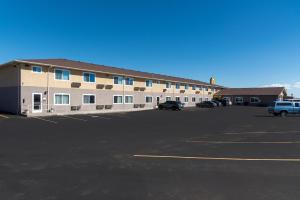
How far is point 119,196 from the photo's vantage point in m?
5.46

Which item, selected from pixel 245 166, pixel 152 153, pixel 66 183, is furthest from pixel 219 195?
pixel 152 153

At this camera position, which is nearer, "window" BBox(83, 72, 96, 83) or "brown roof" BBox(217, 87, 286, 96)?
"window" BBox(83, 72, 96, 83)

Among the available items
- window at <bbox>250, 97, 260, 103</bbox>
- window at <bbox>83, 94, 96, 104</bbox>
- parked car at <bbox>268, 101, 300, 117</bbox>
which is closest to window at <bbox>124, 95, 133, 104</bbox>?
window at <bbox>83, 94, 96, 104</bbox>

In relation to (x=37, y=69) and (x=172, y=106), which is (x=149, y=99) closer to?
(x=172, y=106)

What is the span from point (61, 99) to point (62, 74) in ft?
10.4

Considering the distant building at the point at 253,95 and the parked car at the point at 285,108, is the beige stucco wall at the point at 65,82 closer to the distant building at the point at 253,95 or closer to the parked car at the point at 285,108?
the parked car at the point at 285,108

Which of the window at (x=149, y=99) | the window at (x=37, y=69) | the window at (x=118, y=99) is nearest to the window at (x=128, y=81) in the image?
the window at (x=118, y=99)

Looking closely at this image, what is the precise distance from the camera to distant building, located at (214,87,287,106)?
66519mm

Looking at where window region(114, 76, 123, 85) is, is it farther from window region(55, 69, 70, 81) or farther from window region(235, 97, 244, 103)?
window region(235, 97, 244, 103)

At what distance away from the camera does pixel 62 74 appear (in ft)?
102

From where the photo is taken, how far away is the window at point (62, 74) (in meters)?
30.3

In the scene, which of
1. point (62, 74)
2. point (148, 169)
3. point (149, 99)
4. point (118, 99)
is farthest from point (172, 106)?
point (148, 169)

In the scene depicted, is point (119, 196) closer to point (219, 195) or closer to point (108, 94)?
point (219, 195)

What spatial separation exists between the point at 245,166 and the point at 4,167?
7.51m
